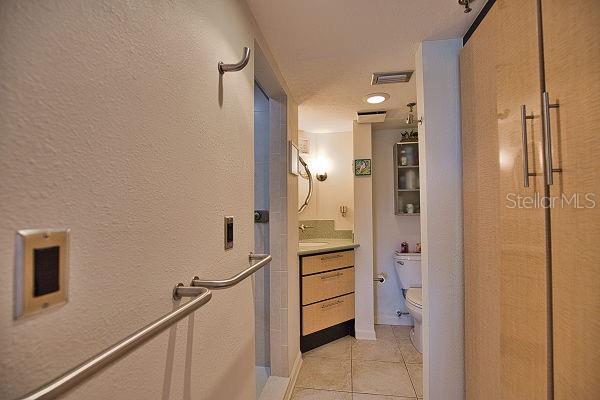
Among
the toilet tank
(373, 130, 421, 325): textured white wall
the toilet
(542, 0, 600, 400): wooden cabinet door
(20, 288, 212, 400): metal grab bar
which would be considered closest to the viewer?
(20, 288, 212, 400): metal grab bar

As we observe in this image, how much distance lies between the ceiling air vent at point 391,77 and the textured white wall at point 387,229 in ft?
4.08

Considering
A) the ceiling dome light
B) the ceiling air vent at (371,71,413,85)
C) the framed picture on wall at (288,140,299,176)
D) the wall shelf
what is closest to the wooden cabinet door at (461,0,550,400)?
the ceiling air vent at (371,71,413,85)

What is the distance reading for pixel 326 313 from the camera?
2.45 metres

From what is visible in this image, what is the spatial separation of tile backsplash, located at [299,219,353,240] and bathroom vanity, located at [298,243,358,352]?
0.52 metres

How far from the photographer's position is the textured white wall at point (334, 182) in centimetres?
314

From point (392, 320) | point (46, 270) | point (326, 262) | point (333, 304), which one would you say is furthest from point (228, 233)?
point (392, 320)

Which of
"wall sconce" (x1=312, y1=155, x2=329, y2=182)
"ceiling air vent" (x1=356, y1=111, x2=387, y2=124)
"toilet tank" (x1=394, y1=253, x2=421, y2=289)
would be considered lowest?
"toilet tank" (x1=394, y1=253, x2=421, y2=289)

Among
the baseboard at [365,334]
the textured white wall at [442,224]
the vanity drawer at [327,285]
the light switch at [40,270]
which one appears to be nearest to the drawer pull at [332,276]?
the vanity drawer at [327,285]

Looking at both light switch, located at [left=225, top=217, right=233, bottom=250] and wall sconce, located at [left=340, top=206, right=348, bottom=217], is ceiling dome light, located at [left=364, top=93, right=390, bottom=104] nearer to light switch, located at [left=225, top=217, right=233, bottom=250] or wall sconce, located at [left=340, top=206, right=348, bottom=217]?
wall sconce, located at [left=340, top=206, right=348, bottom=217]

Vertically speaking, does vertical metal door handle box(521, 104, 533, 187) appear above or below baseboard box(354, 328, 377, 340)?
above

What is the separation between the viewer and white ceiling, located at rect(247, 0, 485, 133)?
3.92ft

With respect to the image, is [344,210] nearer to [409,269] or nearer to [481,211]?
[409,269]

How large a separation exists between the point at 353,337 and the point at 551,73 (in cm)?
254

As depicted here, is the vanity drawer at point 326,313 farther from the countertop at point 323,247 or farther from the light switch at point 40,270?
the light switch at point 40,270
